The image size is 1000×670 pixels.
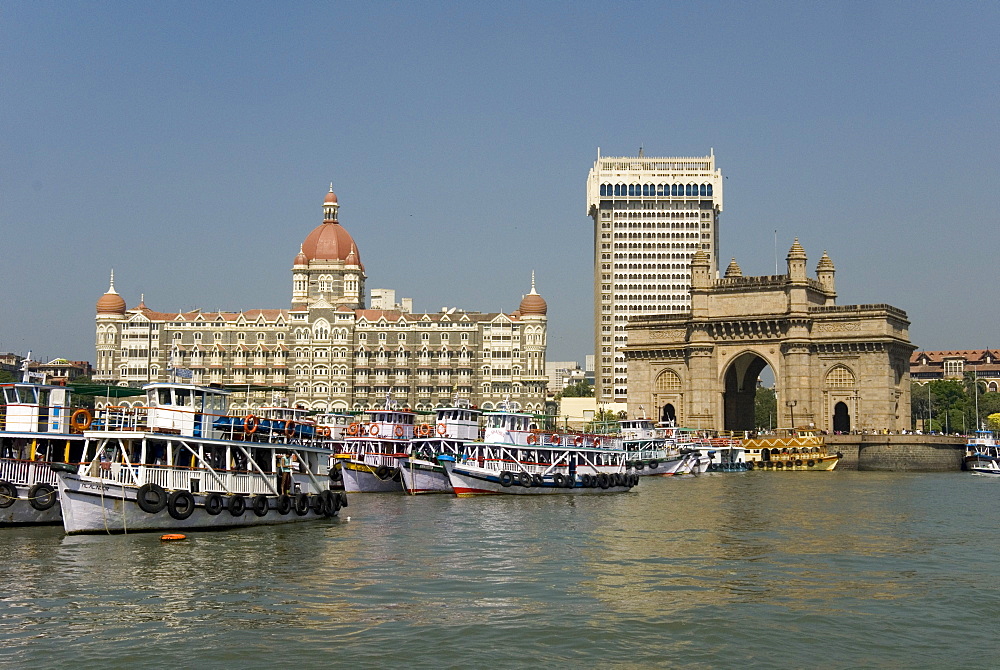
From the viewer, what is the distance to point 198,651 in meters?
22.6

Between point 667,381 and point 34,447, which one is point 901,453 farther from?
point 34,447

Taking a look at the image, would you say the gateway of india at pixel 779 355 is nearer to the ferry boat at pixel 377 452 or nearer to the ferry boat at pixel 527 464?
the ferry boat at pixel 527 464

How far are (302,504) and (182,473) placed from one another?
550cm

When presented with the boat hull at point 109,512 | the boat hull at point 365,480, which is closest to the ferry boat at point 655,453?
the boat hull at point 365,480

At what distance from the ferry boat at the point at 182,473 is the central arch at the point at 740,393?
258 ft

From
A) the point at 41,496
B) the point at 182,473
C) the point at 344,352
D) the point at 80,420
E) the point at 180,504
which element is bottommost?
the point at 180,504

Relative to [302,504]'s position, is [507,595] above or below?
below

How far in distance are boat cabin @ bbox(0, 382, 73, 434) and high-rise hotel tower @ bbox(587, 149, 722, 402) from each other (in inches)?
5915

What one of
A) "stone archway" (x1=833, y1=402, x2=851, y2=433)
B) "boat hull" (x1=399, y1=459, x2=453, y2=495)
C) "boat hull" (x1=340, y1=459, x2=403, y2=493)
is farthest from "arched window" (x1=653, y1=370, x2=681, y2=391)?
"boat hull" (x1=399, y1=459, x2=453, y2=495)

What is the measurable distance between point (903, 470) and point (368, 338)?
71.9 m

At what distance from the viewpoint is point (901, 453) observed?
97.2 metres

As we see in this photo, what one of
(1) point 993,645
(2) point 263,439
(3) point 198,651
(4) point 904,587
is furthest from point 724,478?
(3) point 198,651

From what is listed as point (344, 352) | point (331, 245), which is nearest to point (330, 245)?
point (331, 245)

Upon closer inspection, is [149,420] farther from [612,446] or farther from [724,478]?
[724,478]
